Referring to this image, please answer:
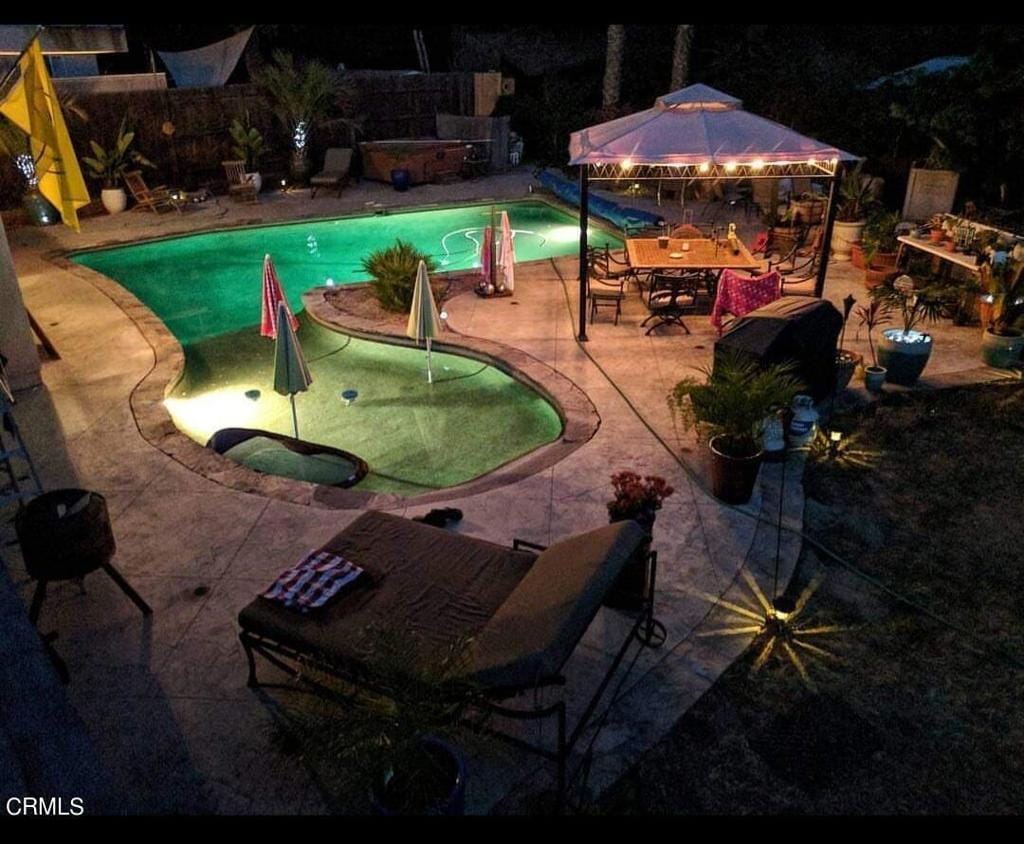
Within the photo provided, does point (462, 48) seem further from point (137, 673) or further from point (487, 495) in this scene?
point (137, 673)

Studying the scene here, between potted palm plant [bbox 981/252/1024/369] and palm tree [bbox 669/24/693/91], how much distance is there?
14614 millimetres

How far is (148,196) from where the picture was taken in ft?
66.8

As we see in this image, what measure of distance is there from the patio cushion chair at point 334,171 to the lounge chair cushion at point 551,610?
64.4 feet

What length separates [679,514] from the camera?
723 cm

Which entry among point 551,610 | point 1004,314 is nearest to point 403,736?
point 551,610

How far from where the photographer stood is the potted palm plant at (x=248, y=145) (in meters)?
22.0

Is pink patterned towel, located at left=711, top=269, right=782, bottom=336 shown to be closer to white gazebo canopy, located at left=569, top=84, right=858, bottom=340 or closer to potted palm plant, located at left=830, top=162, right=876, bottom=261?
white gazebo canopy, located at left=569, top=84, right=858, bottom=340

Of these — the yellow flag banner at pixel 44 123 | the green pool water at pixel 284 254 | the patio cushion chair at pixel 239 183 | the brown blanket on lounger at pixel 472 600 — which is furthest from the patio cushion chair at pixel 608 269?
the patio cushion chair at pixel 239 183

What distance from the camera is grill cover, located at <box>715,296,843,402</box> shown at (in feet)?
27.4

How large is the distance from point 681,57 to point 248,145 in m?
13.5

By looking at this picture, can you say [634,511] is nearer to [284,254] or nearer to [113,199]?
[284,254]

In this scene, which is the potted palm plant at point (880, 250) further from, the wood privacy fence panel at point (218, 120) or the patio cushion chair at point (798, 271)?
the wood privacy fence panel at point (218, 120)

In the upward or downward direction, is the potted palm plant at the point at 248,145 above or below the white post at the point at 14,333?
above

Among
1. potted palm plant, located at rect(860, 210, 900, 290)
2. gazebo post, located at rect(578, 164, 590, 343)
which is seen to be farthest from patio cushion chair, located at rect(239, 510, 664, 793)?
potted palm plant, located at rect(860, 210, 900, 290)
